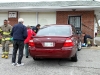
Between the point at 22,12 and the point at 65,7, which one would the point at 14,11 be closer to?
the point at 22,12

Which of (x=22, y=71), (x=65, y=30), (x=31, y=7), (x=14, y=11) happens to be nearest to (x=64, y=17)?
(x=31, y=7)

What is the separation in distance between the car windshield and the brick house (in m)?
5.74

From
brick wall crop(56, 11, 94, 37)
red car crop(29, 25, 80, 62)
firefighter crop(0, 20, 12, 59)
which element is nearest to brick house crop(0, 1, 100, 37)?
brick wall crop(56, 11, 94, 37)

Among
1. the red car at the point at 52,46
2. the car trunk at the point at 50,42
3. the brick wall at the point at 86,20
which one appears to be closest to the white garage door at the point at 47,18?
the brick wall at the point at 86,20

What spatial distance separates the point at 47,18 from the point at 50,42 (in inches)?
345

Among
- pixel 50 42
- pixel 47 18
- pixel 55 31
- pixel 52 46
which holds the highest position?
pixel 47 18

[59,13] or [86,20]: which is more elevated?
[59,13]

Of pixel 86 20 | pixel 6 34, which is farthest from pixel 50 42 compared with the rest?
pixel 86 20

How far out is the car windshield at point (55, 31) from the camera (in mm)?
8219

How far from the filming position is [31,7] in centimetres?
1475

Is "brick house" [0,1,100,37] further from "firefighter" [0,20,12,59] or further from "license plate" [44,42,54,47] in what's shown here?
"license plate" [44,42,54,47]

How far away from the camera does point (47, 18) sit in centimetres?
1605

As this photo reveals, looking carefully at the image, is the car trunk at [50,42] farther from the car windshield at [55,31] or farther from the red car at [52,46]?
the car windshield at [55,31]

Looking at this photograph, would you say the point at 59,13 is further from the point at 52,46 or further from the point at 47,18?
the point at 52,46
